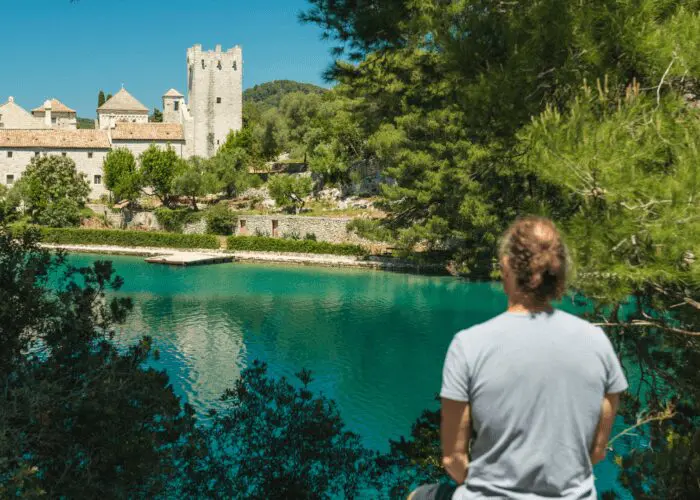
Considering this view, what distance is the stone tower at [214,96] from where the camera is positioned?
47250mm

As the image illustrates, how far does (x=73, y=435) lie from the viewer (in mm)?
4312

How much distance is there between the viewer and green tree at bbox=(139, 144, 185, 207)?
38.3 meters

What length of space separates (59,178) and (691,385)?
130 ft

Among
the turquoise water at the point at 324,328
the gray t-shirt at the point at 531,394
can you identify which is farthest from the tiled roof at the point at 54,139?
the gray t-shirt at the point at 531,394

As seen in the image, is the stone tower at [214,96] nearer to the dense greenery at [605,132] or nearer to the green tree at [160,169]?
the green tree at [160,169]

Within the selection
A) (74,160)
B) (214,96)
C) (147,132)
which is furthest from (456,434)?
(214,96)

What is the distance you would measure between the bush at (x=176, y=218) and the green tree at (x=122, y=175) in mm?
2746

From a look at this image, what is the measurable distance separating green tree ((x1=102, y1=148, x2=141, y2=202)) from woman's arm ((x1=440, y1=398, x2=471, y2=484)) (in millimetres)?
38365

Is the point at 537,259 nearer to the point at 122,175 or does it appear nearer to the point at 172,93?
the point at 122,175

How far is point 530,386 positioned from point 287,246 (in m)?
30.7

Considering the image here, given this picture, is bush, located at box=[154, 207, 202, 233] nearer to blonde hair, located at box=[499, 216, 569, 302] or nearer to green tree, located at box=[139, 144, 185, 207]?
green tree, located at box=[139, 144, 185, 207]

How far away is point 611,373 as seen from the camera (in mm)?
1801

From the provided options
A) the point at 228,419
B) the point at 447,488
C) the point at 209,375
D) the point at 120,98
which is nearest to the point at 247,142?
the point at 120,98

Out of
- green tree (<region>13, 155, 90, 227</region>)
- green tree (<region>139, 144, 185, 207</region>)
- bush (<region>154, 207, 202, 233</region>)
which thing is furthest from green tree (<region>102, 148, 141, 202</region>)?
bush (<region>154, 207, 202, 233</region>)
